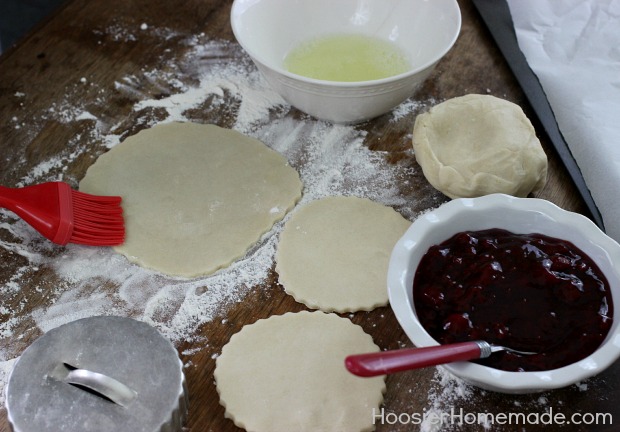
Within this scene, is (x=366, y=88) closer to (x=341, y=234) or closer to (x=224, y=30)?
(x=341, y=234)

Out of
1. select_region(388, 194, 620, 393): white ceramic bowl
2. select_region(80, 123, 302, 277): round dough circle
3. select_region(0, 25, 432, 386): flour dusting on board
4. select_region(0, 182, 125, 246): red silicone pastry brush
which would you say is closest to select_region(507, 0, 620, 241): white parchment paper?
select_region(388, 194, 620, 393): white ceramic bowl

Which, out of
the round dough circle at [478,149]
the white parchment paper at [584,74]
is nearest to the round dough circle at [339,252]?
the round dough circle at [478,149]

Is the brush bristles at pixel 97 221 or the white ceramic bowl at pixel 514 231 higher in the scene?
the brush bristles at pixel 97 221

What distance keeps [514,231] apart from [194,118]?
978 mm

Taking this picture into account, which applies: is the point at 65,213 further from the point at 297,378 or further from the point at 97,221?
the point at 297,378

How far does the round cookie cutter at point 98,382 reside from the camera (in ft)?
4.08

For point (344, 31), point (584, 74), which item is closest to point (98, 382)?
point (344, 31)

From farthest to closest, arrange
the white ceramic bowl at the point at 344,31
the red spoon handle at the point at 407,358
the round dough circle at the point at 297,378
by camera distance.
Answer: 1. the white ceramic bowl at the point at 344,31
2. the round dough circle at the point at 297,378
3. the red spoon handle at the point at 407,358

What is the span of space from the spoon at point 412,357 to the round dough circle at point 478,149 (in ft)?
1.65

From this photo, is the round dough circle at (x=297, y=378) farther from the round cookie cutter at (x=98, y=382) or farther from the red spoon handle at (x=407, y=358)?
the red spoon handle at (x=407, y=358)

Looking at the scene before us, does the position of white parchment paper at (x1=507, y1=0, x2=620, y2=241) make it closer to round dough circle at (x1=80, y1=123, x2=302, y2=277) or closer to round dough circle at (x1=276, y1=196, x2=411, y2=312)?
round dough circle at (x1=276, y1=196, x2=411, y2=312)

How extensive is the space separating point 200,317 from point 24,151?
30.0 inches

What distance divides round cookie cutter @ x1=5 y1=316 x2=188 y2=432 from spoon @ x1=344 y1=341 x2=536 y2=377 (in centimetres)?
37

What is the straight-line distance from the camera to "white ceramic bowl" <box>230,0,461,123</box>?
5.86 ft
